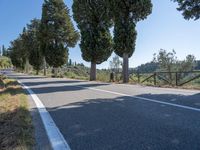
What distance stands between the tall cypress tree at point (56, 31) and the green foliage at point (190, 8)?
88.8 ft

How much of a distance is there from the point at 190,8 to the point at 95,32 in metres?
13.1

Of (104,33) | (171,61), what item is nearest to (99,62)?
(104,33)

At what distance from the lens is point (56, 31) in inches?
1587

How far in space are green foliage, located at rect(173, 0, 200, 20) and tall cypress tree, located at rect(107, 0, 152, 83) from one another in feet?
21.9

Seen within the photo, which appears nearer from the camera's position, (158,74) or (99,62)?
(158,74)

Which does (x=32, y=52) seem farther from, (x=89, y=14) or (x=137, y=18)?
(x=137, y=18)

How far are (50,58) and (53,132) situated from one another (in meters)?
36.1

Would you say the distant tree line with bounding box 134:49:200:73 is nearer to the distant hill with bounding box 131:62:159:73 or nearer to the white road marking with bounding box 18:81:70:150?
the distant hill with bounding box 131:62:159:73

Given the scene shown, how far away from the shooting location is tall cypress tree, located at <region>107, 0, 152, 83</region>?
22.1m

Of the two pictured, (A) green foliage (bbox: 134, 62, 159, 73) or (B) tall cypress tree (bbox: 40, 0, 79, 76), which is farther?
(B) tall cypress tree (bbox: 40, 0, 79, 76)

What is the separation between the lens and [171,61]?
36.5 metres

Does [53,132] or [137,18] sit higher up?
[137,18]

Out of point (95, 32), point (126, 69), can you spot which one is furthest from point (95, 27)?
point (126, 69)

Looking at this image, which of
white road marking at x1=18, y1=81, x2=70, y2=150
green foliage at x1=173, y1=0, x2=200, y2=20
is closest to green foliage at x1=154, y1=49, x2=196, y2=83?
green foliage at x1=173, y1=0, x2=200, y2=20
